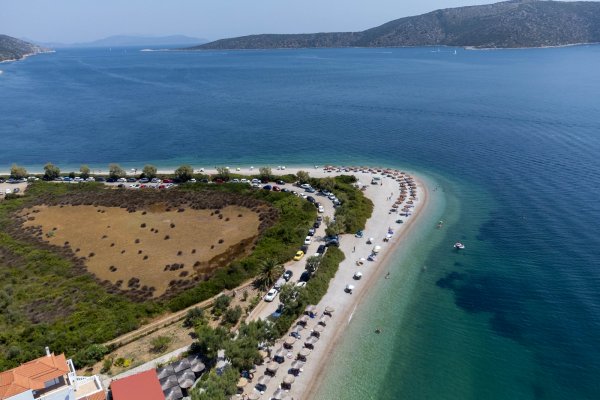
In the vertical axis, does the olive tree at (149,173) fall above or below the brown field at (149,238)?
above

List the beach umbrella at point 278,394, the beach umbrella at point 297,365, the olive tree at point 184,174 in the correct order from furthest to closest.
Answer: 1. the olive tree at point 184,174
2. the beach umbrella at point 297,365
3. the beach umbrella at point 278,394

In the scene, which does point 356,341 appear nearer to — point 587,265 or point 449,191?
point 587,265

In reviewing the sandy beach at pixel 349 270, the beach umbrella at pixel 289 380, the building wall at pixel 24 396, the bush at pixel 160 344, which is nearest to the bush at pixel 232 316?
the sandy beach at pixel 349 270

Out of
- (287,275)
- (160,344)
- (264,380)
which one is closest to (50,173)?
(160,344)

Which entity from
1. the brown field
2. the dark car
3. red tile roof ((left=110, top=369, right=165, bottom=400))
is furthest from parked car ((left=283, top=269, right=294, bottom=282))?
red tile roof ((left=110, top=369, right=165, bottom=400))

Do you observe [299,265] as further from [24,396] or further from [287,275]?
[24,396]

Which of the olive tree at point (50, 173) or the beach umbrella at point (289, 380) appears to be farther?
the olive tree at point (50, 173)

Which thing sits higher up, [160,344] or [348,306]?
[160,344]

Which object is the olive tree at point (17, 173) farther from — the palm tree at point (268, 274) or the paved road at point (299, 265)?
the palm tree at point (268, 274)
